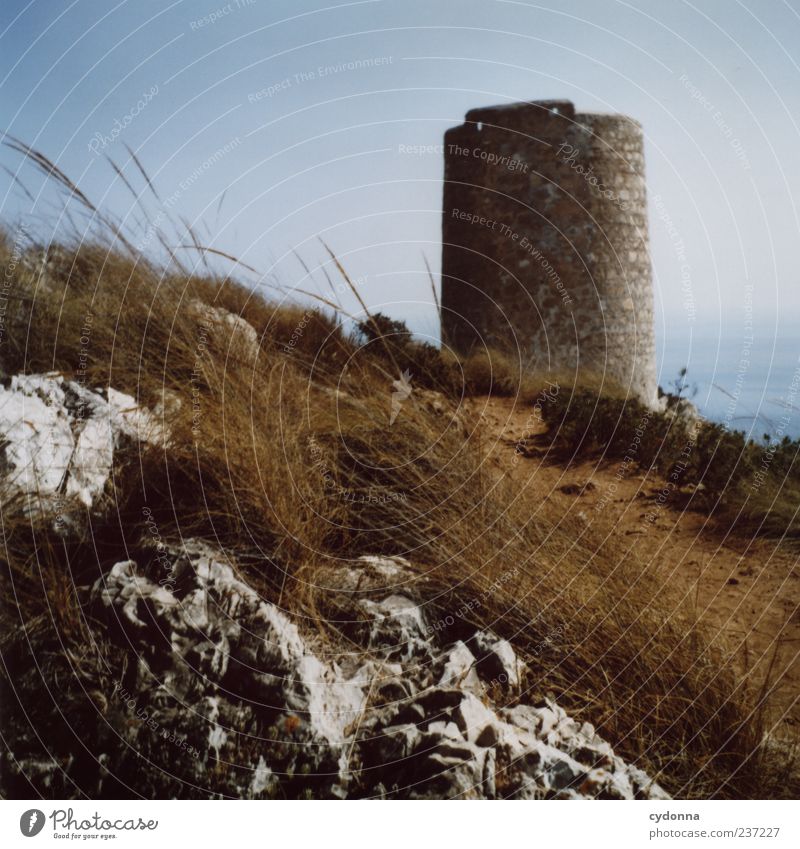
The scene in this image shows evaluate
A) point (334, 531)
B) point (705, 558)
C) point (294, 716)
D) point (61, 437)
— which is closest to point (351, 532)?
point (334, 531)

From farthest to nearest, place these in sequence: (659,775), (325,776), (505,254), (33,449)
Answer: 1. (505,254)
2. (33,449)
3. (659,775)
4. (325,776)

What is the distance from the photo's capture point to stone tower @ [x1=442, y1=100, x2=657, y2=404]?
6.45 metres

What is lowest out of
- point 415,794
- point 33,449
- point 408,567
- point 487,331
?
point 415,794

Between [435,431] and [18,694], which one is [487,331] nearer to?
[435,431]

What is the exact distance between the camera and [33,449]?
288 cm

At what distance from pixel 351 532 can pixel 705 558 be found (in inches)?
81.2

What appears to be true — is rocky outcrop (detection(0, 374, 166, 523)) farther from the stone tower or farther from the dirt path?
the stone tower

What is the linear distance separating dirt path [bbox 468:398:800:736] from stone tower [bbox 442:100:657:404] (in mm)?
1612

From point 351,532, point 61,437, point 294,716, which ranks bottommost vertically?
point 294,716

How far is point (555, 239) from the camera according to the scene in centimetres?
643

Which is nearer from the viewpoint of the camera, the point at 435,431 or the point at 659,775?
the point at 659,775

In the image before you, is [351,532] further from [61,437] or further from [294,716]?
[61,437]
